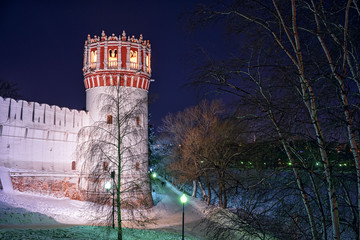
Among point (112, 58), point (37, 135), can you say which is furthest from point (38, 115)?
point (112, 58)

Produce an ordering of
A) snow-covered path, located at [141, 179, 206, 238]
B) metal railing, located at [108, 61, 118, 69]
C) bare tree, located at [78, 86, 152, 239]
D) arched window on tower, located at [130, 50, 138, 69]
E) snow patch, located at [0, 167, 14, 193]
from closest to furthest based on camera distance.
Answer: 1. bare tree, located at [78, 86, 152, 239]
2. snow patch, located at [0, 167, 14, 193]
3. snow-covered path, located at [141, 179, 206, 238]
4. metal railing, located at [108, 61, 118, 69]
5. arched window on tower, located at [130, 50, 138, 69]

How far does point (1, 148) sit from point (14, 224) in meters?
7.32

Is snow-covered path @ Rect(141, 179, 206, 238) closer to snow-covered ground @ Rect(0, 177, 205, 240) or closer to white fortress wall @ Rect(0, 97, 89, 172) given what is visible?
snow-covered ground @ Rect(0, 177, 205, 240)

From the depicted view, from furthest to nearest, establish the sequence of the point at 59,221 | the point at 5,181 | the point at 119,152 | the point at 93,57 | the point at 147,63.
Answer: the point at 147,63 → the point at 93,57 → the point at 5,181 → the point at 59,221 → the point at 119,152

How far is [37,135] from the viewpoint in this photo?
2227cm

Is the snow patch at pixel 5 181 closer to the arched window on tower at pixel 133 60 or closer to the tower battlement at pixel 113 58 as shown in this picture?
the tower battlement at pixel 113 58

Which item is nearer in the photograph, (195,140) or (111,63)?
(195,140)

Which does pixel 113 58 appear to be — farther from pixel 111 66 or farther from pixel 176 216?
pixel 176 216

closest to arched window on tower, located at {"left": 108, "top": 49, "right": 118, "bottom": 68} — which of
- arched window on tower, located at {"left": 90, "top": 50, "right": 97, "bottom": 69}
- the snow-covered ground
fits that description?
arched window on tower, located at {"left": 90, "top": 50, "right": 97, "bottom": 69}

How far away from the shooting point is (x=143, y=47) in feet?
86.7

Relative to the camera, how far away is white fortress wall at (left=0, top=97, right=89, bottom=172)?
806 inches

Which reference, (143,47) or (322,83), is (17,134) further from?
(322,83)

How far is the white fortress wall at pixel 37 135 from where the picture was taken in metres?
20.5

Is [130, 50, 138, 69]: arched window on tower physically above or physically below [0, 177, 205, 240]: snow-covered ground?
above
